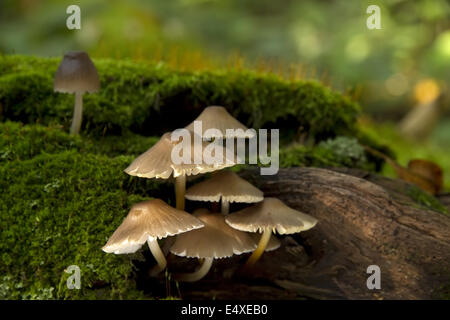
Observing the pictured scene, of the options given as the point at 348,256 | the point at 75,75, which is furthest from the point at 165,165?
the point at 348,256

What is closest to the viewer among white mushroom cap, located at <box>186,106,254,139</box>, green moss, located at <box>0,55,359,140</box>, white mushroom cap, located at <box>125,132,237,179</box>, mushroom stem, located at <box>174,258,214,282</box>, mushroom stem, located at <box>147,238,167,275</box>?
white mushroom cap, located at <box>125,132,237,179</box>

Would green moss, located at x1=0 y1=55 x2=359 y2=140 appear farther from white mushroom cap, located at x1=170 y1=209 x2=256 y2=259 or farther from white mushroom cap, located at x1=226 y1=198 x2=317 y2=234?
white mushroom cap, located at x1=226 y1=198 x2=317 y2=234

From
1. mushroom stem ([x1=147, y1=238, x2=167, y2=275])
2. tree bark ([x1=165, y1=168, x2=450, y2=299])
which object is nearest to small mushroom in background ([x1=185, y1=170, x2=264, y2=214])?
mushroom stem ([x1=147, y1=238, x2=167, y2=275])

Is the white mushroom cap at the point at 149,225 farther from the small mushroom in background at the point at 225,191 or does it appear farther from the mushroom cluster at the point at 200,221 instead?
the small mushroom in background at the point at 225,191

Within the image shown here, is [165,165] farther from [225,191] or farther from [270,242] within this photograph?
[270,242]
